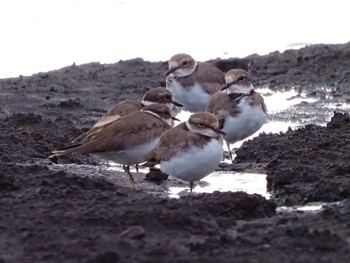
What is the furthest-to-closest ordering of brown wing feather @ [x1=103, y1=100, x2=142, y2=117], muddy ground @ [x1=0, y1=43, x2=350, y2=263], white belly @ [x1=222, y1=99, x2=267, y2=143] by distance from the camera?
white belly @ [x1=222, y1=99, x2=267, y2=143] → brown wing feather @ [x1=103, y1=100, x2=142, y2=117] → muddy ground @ [x1=0, y1=43, x2=350, y2=263]

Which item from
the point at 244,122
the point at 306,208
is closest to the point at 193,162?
the point at 306,208

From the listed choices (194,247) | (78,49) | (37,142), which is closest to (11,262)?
(194,247)

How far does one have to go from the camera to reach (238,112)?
483 inches

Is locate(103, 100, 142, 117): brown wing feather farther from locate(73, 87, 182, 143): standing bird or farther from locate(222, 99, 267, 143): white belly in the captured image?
locate(222, 99, 267, 143): white belly

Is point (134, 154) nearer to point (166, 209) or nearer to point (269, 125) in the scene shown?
point (166, 209)

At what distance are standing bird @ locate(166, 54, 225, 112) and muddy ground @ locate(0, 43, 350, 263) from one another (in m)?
1.78

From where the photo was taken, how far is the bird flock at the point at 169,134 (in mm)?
9242

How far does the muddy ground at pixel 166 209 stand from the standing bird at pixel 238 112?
478mm

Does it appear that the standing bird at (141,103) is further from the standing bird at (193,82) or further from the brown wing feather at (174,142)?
the standing bird at (193,82)

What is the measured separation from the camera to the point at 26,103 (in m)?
14.5

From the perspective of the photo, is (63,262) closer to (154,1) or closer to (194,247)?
(194,247)

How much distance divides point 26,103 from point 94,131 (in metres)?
4.49

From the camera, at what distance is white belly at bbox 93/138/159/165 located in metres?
9.86

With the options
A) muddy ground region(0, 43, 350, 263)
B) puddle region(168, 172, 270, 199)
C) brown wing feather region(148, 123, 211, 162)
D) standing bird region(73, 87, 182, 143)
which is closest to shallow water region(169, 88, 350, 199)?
puddle region(168, 172, 270, 199)
